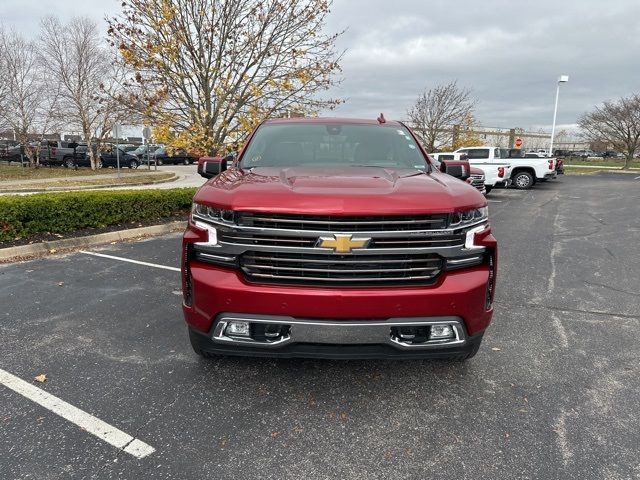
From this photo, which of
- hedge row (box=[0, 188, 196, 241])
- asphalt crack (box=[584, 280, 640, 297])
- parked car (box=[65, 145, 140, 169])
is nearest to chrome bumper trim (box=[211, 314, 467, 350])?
asphalt crack (box=[584, 280, 640, 297])

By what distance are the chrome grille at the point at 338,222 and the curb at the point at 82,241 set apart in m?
5.58

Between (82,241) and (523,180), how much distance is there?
19401mm

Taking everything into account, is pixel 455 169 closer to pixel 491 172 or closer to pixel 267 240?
pixel 267 240

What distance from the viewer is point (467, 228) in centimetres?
258

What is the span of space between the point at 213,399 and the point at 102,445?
0.68 m

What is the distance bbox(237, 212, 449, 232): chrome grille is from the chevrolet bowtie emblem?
0.05 m

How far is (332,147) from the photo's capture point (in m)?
3.89

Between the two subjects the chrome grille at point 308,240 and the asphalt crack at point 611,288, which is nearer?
the chrome grille at point 308,240

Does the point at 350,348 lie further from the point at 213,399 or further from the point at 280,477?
the point at 213,399

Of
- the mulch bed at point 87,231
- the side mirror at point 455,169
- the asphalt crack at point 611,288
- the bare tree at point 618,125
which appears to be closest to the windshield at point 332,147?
the side mirror at point 455,169

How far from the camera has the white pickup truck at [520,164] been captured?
19922 millimetres

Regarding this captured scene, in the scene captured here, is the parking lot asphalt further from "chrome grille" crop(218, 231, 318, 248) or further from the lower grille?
"chrome grille" crop(218, 231, 318, 248)

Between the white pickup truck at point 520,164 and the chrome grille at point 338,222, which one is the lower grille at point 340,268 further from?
the white pickup truck at point 520,164

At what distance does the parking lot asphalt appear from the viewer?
7.45ft
